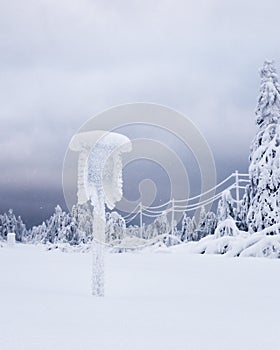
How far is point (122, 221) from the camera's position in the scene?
83.3ft

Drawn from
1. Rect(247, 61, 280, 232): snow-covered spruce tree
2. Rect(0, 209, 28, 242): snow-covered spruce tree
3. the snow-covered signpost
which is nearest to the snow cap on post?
the snow-covered signpost

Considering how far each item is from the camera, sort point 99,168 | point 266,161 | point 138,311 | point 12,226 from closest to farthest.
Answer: point 138,311 < point 99,168 < point 266,161 < point 12,226

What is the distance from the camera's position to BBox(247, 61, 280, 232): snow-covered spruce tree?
52.3 feet

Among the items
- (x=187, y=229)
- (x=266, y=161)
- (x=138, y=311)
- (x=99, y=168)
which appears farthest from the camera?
(x=187, y=229)

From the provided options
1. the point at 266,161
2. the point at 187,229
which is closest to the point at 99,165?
the point at 266,161

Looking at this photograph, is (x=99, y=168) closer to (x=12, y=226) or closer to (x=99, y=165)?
(x=99, y=165)

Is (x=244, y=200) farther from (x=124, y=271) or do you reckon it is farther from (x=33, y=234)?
(x=33, y=234)

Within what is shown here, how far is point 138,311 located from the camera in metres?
4.06

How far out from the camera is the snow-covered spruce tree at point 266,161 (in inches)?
628

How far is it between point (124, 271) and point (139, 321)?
4.14 meters

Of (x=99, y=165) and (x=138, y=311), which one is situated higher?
(x=99, y=165)

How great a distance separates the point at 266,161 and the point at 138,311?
12.9 meters

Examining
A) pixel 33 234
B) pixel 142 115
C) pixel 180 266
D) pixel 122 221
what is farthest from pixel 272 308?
pixel 33 234

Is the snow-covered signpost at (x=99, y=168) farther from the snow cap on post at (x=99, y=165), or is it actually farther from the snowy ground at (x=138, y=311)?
the snowy ground at (x=138, y=311)
